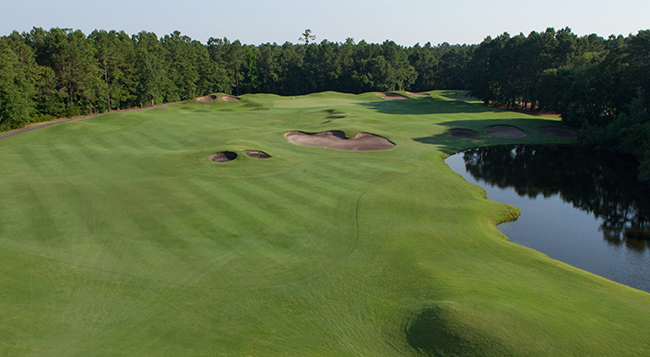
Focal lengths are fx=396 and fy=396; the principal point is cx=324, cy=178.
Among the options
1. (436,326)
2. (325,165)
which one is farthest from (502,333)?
(325,165)

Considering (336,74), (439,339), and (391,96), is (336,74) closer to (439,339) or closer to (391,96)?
(391,96)

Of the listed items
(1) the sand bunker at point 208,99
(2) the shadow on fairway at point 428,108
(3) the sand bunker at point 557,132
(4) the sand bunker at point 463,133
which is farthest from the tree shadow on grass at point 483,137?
(1) the sand bunker at point 208,99

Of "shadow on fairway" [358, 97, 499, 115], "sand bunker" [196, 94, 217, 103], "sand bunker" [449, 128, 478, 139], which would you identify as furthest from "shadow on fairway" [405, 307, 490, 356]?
"sand bunker" [196, 94, 217, 103]

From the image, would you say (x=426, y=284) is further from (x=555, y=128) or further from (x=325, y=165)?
(x=555, y=128)

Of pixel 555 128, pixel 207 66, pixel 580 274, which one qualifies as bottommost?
pixel 580 274

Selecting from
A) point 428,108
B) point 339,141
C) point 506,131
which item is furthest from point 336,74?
point 339,141

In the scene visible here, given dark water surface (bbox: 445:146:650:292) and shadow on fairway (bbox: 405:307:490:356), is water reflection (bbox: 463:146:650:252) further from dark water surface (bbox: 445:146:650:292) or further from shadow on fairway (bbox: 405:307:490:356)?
shadow on fairway (bbox: 405:307:490:356)

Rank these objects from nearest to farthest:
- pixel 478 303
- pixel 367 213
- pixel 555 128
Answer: pixel 478 303 → pixel 367 213 → pixel 555 128
